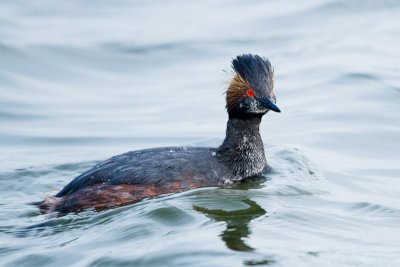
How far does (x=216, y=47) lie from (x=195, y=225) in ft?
31.6

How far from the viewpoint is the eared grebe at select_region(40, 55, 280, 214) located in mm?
9555

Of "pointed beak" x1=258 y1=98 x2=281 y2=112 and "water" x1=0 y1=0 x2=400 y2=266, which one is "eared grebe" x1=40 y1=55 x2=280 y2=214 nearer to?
"pointed beak" x1=258 y1=98 x2=281 y2=112

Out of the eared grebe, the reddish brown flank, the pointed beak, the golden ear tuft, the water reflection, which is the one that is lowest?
the water reflection

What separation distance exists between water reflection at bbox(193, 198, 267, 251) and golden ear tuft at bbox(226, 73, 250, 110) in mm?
1230

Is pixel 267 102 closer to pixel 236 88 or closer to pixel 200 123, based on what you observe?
pixel 236 88

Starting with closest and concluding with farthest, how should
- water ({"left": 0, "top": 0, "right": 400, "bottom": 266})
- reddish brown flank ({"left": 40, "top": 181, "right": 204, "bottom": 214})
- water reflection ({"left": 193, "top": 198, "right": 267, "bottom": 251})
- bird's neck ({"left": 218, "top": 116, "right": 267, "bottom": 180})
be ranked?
water reflection ({"left": 193, "top": 198, "right": 267, "bottom": 251}), water ({"left": 0, "top": 0, "right": 400, "bottom": 266}), reddish brown flank ({"left": 40, "top": 181, "right": 204, "bottom": 214}), bird's neck ({"left": 218, "top": 116, "right": 267, "bottom": 180})

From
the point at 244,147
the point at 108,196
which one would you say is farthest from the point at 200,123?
the point at 108,196

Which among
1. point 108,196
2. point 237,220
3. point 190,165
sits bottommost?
point 237,220

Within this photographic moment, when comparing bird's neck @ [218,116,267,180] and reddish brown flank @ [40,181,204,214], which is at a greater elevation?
bird's neck @ [218,116,267,180]

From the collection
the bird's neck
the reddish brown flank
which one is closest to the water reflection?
the reddish brown flank

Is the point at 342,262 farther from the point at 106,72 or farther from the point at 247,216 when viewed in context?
the point at 106,72

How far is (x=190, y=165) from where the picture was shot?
32.5 feet

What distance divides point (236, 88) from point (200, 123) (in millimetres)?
3868

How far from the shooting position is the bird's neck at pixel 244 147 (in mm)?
10555
